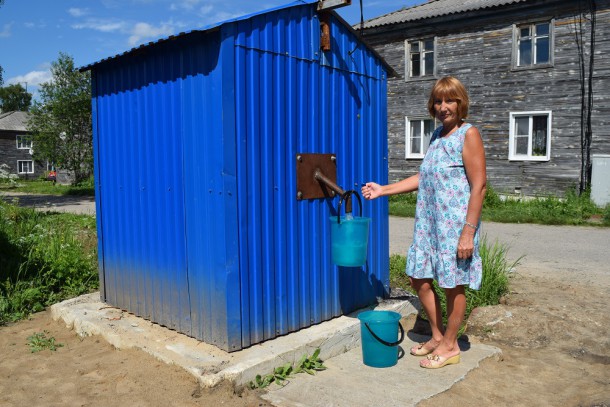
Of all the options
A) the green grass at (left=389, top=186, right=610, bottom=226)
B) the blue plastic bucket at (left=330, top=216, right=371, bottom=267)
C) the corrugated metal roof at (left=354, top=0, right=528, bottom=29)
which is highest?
the corrugated metal roof at (left=354, top=0, right=528, bottom=29)

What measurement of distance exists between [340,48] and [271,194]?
1.45 metres

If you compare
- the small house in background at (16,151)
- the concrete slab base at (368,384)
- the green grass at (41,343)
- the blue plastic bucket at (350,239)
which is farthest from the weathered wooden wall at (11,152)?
the concrete slab base at (368,384)

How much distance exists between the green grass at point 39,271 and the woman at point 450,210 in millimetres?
3743

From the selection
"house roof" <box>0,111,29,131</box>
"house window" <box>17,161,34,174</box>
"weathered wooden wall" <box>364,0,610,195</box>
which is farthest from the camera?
"house window" <box>17,161,34,174</box>

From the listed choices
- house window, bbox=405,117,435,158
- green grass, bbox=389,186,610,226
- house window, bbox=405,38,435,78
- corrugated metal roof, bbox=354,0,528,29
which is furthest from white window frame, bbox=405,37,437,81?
green grass, bbox=389,186,610,226

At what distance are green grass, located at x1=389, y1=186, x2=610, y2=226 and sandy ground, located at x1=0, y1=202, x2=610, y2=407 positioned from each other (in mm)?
7202

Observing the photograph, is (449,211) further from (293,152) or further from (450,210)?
(293,152)

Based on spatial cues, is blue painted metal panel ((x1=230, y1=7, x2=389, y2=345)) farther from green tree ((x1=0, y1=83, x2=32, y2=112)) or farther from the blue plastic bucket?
green tree ((x1=0, y1=83, x2=32, y2=112))

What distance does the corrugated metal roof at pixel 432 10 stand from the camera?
1661 centimetres

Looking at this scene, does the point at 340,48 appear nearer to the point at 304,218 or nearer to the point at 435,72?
the point at 304,218

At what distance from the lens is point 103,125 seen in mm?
4848

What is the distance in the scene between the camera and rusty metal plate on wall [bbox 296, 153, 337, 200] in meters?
4.16

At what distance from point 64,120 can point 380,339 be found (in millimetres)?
26533

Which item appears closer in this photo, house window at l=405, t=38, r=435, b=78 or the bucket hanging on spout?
the bucket hanging on spout
